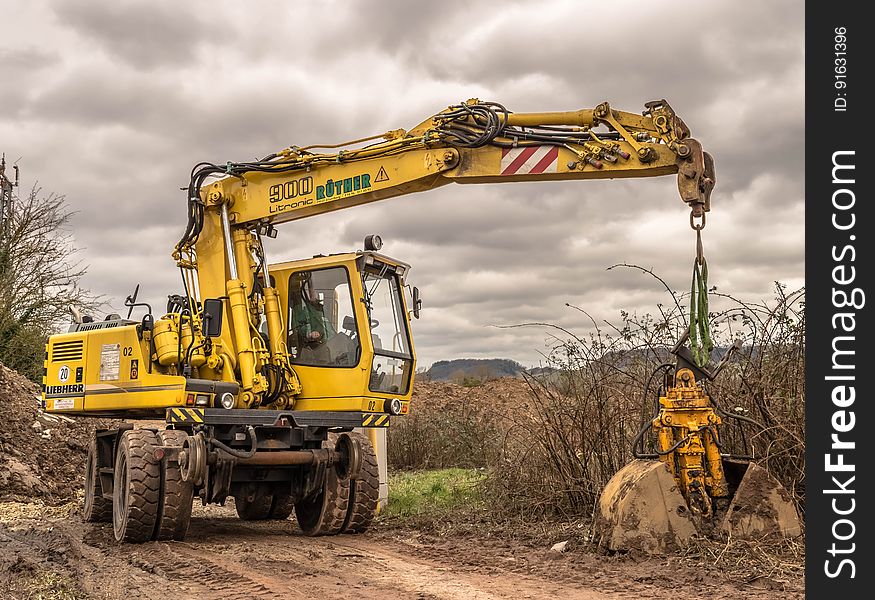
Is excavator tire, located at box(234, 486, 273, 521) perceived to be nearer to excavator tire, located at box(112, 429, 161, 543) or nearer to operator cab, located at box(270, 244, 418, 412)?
operator cab, located at box(270, 244, 418, 412)

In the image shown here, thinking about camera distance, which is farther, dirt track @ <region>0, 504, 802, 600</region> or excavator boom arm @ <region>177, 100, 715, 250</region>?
excavator boom arm @ <region>177, 100, 715, 250</region>

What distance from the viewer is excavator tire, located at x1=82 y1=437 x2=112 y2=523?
10.5m

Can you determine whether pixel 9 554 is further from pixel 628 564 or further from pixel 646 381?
pixel 646 381

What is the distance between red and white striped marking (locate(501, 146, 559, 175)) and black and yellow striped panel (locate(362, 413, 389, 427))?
108 inches

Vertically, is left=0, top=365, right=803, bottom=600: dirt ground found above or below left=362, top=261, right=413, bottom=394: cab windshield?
below

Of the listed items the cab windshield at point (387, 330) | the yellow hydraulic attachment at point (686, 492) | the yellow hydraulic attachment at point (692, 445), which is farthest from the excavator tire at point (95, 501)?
the yellow hydraulic attachment at point (692, 445)

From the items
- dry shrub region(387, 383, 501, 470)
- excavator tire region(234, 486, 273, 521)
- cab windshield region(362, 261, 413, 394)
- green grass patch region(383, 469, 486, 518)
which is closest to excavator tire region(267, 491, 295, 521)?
excavator tire region(234, 486, 273, 521)

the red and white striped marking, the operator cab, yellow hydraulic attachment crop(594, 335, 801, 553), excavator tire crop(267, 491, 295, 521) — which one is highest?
the red and white striped marking

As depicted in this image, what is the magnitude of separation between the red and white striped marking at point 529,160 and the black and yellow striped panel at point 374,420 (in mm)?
2751

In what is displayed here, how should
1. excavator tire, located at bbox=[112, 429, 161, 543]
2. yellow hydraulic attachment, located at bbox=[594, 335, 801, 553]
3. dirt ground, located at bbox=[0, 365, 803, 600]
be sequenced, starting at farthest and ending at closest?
excavator tire, located at bbox=[112, 429, 161, 543]
yellow hydraulic attachment, located at bbox=[594, 335, 801, 553]
dirt ground, located at bbox=[0, 365, 803, 600]

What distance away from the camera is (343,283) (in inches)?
377

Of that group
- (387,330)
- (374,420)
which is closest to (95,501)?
(374,420)
